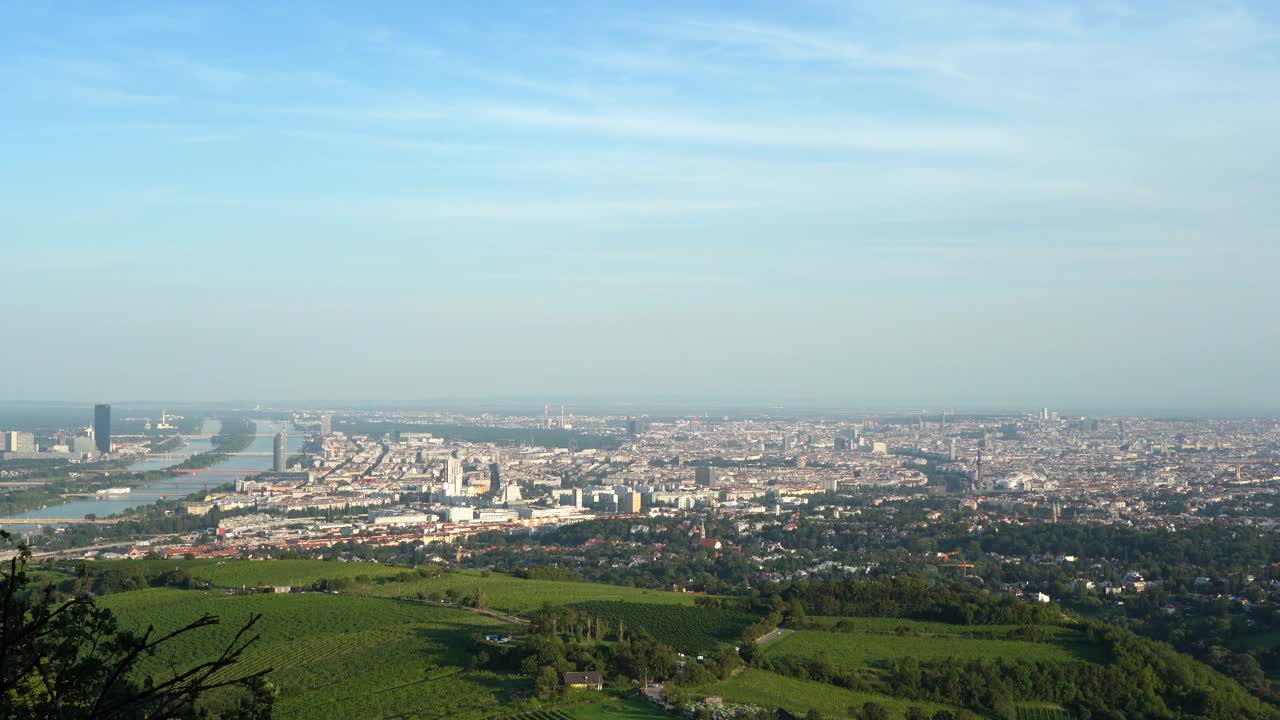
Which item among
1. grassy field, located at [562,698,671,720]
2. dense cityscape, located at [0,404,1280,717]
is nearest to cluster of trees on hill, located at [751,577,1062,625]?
dense cityscape, located at [0,404,1280,717]

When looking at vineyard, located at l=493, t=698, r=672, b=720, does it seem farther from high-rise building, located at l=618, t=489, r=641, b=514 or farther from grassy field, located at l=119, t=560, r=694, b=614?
high-rise building, located at l=618, t=489, r=641, b=514

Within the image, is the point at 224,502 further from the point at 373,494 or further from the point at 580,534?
the point at 580,534

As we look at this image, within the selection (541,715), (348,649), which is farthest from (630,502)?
(541,715)

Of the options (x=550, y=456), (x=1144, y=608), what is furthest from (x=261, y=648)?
(x=550, y=456)

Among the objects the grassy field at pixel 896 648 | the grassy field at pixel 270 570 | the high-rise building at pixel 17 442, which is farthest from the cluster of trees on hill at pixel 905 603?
the high-rise building at pixel 17 442

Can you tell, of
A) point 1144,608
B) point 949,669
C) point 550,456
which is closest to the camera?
point 949,669

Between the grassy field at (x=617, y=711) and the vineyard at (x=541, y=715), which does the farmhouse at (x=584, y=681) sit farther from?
the vineyard at (x=541, y=715)
